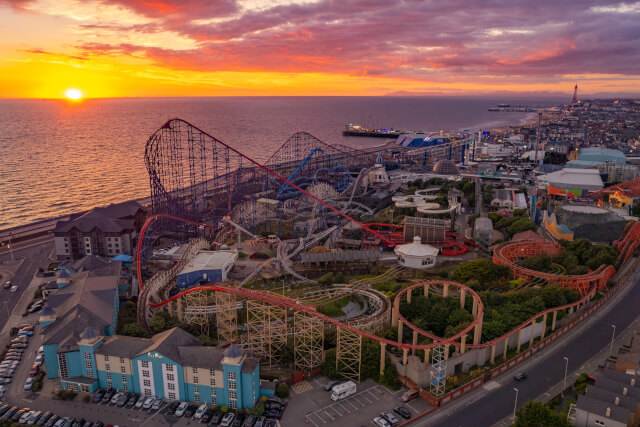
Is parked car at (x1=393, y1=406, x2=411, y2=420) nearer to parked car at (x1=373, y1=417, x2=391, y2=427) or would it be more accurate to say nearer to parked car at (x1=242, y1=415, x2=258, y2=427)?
parked car at (x1=373, y1=417, x2=391, y2=427)

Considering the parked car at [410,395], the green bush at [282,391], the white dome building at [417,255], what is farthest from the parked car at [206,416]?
the white dome building at [417,255]

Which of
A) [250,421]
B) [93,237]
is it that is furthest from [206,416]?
[93,237]

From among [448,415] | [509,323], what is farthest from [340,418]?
[509,323]

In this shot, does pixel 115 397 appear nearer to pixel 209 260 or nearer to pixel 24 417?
pixel 24 417

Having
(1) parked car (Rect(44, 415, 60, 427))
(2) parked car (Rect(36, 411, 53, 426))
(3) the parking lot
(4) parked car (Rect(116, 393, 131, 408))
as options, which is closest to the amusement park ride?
(3) the parking lot

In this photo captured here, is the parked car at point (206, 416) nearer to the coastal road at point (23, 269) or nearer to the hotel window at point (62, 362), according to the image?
the hotel window at point (62, 362)
